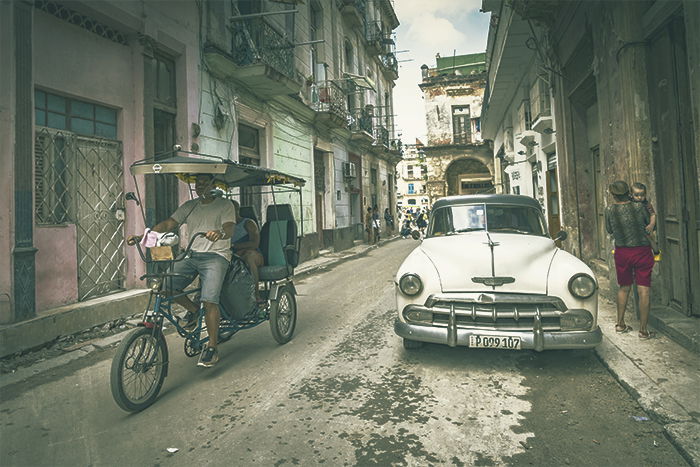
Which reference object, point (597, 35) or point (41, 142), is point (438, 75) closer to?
point (597, 35)

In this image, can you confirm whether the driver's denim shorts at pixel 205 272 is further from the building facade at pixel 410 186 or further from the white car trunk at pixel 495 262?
the building facade at pixel 410 186

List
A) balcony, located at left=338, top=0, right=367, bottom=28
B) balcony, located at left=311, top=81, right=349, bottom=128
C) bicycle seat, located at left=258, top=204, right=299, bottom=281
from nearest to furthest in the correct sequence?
bicycle seat, located at left=258, top=204, right=299, bottom=281
balcony, located at left=311, top=81, right=349, bottom=128
balcony, located at left=338, top=0, right=367, bottom=28

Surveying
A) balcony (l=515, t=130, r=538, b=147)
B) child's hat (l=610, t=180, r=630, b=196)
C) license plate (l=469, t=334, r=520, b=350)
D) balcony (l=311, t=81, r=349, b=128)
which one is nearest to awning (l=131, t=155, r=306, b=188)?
license plate (l=469, t=334, r=520, b=350)

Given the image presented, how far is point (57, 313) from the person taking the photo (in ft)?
18.5

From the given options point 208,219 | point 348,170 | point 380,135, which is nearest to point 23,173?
point 208,219

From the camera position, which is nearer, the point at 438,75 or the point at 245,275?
the point at 245,275

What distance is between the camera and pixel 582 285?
3.88 m

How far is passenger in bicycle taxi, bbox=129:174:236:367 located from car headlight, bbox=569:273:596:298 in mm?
3228

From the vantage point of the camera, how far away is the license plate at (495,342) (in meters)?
3.77

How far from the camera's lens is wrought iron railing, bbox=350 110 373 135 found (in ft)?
67.7

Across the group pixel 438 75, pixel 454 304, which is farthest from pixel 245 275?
pixel 438 75

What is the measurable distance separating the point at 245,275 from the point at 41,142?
3768 mm

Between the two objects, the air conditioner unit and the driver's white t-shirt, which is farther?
the air conditioner unit

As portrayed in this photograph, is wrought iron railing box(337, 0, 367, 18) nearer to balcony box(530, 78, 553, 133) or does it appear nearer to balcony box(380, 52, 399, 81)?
balcony box(380, 52, 399, 81)
